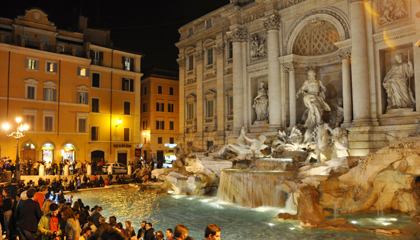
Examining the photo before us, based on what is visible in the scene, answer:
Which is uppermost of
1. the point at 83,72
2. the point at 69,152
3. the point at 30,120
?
the point at 83,72

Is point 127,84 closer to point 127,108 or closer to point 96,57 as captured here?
point 127,108

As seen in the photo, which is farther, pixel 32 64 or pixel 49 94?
pixel 49 94

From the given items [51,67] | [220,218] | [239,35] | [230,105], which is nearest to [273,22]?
[239,35]

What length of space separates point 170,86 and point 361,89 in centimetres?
2771

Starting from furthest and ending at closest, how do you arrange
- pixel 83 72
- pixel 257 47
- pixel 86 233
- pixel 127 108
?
pixel 127 108 < pixel 83 72 < pixel 257 47 < pixel 86 233

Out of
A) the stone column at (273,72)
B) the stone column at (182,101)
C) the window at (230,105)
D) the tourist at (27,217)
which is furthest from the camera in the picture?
the stone column at (182,101)

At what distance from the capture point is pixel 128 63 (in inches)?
1353

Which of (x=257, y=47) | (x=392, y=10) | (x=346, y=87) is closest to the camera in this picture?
(x=392, y=10)

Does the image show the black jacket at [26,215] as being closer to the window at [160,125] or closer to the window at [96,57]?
the window at [96,57]

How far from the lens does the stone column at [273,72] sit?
20766mm

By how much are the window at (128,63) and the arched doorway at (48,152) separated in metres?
10.9

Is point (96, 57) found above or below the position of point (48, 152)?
above

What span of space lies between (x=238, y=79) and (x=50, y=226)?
18.6 metres

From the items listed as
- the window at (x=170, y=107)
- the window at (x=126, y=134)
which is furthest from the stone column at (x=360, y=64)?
the window at (x=170, y=107)
